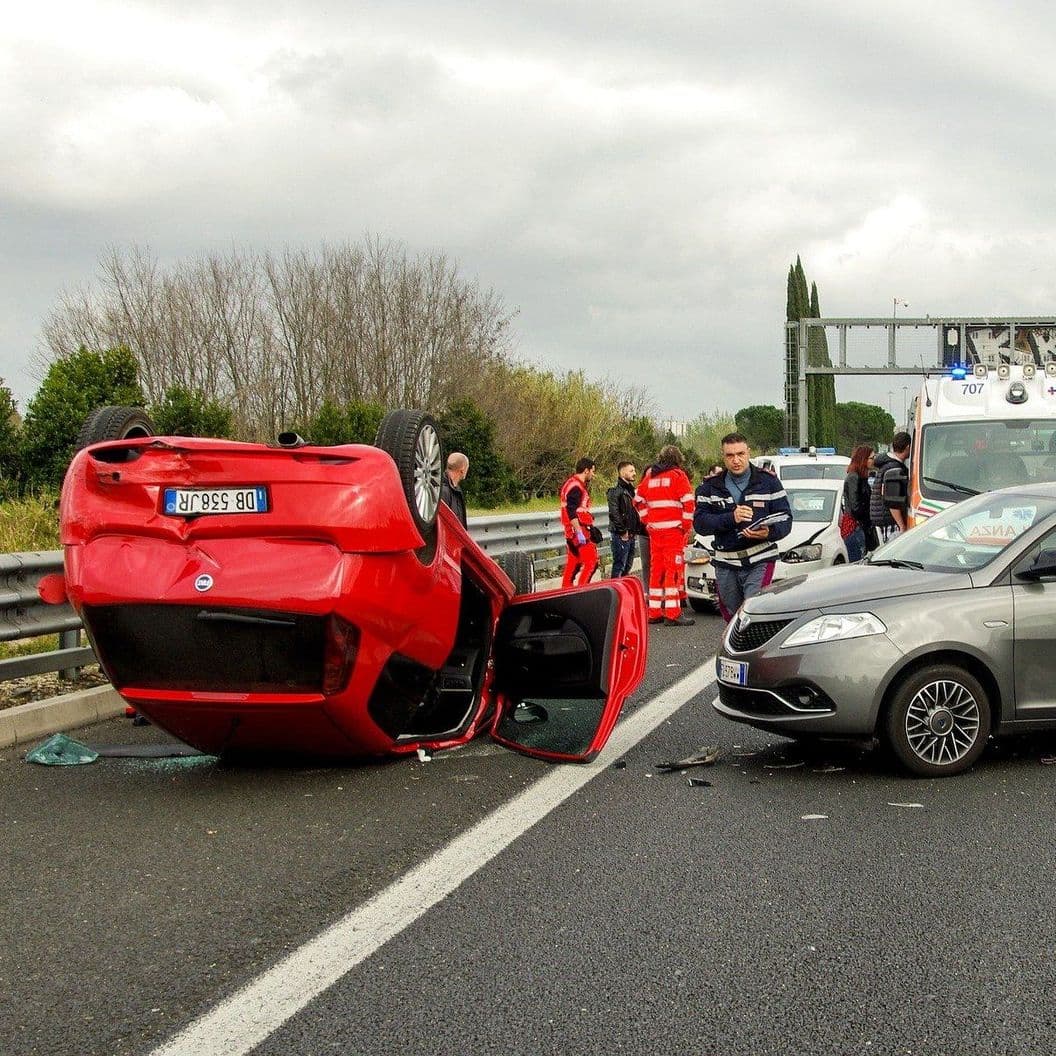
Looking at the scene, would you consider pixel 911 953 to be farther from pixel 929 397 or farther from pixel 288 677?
pixel 929 397

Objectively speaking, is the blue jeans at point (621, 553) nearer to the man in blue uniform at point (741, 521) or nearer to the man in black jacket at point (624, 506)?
the man in black jacket at point (624, 506)

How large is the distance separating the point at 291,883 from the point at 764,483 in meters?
6.09

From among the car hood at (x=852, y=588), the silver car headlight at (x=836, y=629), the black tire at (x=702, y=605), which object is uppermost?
the car hood at (x=852, y=588)

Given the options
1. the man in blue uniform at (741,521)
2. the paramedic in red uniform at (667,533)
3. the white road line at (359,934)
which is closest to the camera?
the white road line at (359,934)

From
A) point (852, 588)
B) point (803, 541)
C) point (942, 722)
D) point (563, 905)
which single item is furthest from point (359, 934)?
point (803, 541)

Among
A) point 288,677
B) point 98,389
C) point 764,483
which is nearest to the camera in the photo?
point 288,677

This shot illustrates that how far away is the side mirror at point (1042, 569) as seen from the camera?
23.2 ft

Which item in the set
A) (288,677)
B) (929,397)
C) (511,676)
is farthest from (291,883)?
(929,397)

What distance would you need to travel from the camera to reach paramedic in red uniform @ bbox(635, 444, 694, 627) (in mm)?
14234

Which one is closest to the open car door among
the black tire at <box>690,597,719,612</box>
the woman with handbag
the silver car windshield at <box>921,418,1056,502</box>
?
the silver car windshield at <box>921,418,1056,502</box>

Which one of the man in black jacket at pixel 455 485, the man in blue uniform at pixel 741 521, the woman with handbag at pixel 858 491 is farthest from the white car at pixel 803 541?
the man in blue uniform at pixel 741 521

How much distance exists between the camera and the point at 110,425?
22.3 ft

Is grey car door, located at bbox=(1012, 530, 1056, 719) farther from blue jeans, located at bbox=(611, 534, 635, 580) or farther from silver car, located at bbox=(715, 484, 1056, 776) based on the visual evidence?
blue jeans, located at bbox=(611, 534, 635, 580)

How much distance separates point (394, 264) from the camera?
1587 inches
